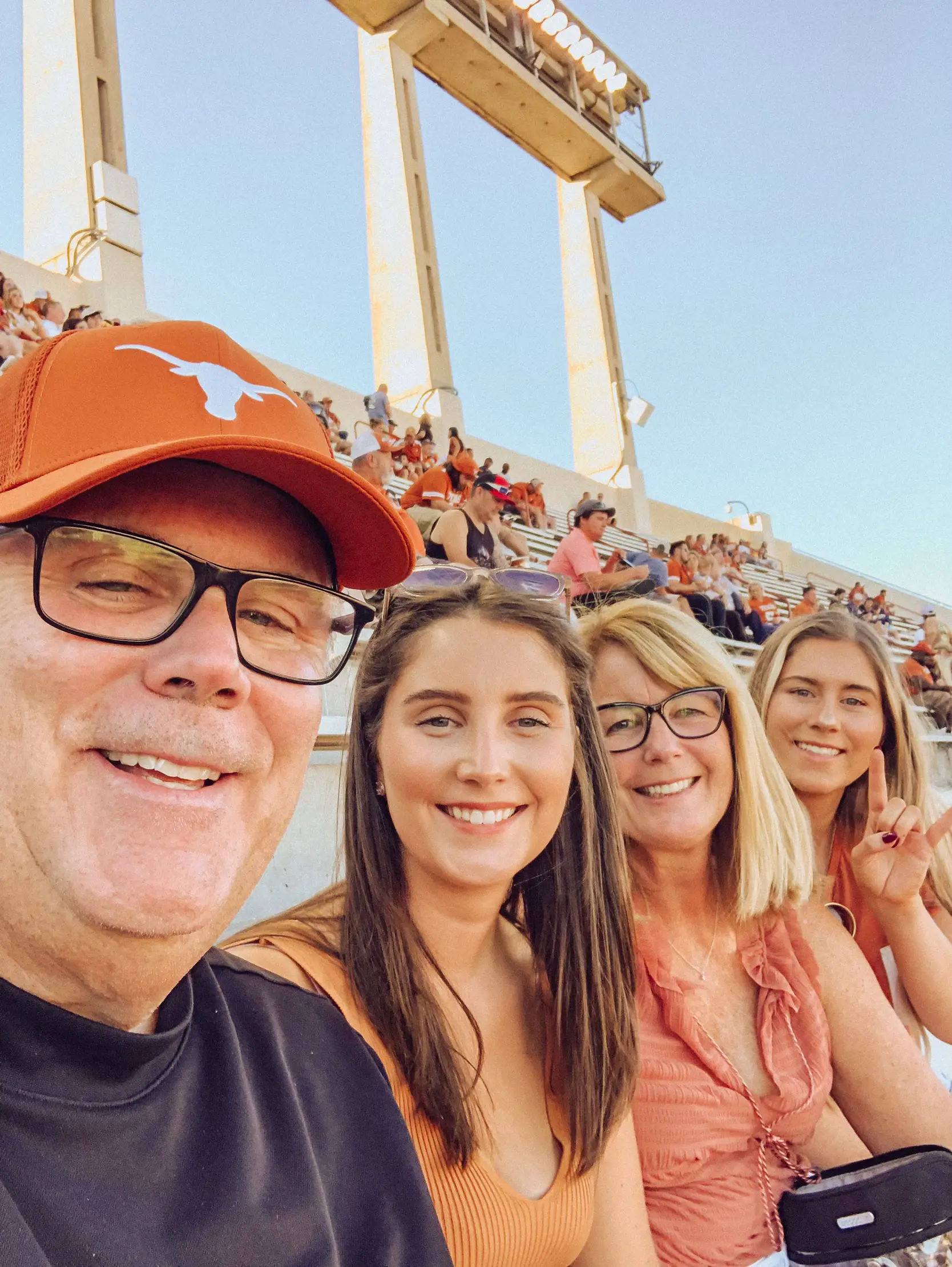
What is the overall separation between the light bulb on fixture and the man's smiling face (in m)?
25.4

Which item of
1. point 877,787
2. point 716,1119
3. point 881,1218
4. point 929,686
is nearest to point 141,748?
point 716,1119

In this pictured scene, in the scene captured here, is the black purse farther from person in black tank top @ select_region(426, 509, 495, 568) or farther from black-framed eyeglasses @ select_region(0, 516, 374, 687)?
person in black tank top @ select_region(426, 509, 495, 568)

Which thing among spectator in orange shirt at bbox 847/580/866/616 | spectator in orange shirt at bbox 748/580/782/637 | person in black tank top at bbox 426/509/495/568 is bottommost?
person in black tank top at bbox 426/509/495/568

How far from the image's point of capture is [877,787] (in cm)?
267

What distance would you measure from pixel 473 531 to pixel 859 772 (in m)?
3.84

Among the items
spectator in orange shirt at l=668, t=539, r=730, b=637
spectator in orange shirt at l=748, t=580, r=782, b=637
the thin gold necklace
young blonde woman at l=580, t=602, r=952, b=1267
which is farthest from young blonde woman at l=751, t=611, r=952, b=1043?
spectator in orange shirt at l=748, t=580, r=782, b=637

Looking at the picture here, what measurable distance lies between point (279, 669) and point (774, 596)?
59.8ft

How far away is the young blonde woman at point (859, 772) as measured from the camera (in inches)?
100

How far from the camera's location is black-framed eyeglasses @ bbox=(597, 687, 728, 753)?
225 cm

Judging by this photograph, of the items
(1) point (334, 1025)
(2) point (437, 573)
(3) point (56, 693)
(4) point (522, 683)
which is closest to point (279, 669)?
(3) point (56, 693)

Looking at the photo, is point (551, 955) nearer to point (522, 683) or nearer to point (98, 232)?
point (522, 683)

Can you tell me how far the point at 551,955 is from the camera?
1.91m

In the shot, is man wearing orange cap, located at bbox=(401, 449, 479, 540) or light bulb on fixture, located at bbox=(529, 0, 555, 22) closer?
man wearing orange cap, located at bbox=(401, 449, 479, 540)

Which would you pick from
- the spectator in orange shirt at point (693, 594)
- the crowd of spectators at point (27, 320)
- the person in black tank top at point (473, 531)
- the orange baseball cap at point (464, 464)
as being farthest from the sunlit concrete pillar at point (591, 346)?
the person in black tank top at point (473, 531)
